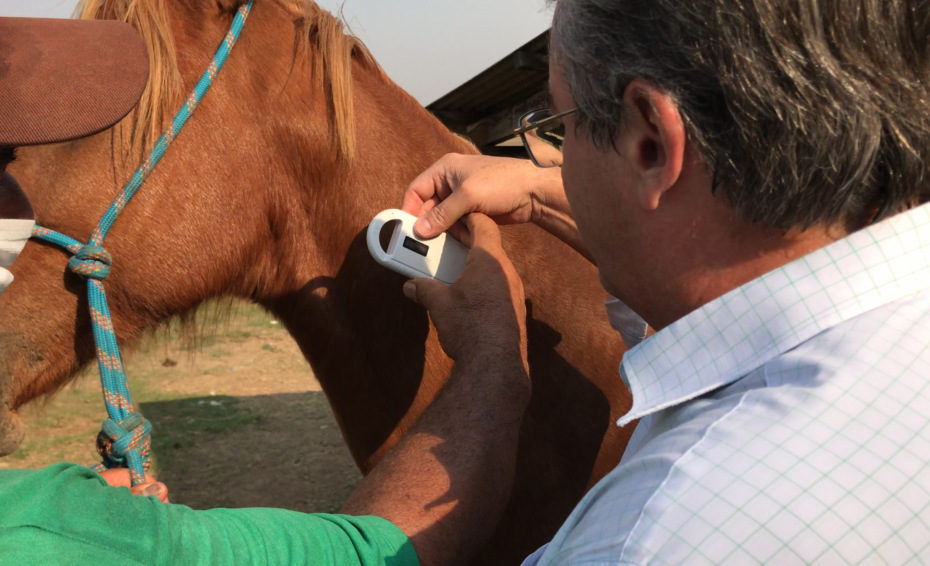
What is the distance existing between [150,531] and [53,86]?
83cm

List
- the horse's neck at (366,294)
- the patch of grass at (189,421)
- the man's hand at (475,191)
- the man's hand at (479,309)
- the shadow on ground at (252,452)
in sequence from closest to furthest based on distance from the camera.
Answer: the man's hand at (479,309) < the man's hand at (475,191) < the horse's neck at (366,294) < the shadow on ground at (252,452) < the patch of grass at (189,421)

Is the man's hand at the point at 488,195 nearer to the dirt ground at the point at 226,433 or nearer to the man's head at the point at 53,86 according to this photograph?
the man's head at the point at 53,86

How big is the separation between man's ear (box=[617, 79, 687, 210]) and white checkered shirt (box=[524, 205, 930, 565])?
15cm

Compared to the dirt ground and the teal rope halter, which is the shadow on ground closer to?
the dirt ground

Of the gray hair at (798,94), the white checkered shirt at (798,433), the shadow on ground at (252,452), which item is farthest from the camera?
the shadow on ground at (252,452)

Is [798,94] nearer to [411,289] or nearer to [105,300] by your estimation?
[411,289]

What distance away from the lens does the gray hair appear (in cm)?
71

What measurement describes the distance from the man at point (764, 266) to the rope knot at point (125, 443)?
100cm

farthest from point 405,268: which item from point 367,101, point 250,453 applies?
point 250,453

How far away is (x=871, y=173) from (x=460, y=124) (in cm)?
528

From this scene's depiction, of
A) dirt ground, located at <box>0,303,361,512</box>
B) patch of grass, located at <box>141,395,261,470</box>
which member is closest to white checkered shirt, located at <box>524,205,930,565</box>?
dirt ground, located at <box>0,303,361,512</box>

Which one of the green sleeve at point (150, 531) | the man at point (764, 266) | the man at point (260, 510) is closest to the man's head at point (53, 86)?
the man at point (260, 510)

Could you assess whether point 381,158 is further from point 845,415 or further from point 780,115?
point 845,415

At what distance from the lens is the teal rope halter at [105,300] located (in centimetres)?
151
